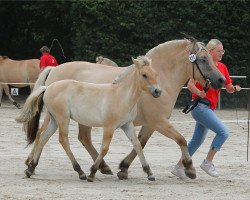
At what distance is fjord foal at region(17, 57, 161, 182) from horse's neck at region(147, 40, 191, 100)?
0.59 metres

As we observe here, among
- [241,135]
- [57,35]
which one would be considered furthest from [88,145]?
[57,35]

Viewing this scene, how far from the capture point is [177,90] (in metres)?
9.89

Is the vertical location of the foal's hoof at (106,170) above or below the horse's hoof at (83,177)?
below

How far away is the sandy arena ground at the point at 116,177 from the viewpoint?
8.36 m

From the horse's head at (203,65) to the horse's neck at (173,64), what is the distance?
157 mm

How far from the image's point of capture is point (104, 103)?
9445 mm

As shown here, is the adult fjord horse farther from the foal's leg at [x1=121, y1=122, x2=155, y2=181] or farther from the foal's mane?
the foal's mane

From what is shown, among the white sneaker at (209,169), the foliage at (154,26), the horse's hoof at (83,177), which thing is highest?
the white sneaker at (209,169)

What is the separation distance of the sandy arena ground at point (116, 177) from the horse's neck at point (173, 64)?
125cm

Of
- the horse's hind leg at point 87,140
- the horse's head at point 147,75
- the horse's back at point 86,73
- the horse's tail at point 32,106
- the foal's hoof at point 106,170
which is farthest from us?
the horse's hind leg at point 87,140

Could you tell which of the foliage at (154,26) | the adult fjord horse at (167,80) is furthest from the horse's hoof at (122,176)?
the foliage at (154,26)

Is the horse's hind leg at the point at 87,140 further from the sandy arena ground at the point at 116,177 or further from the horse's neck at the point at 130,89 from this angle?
the horse's neck at the point at 130,89

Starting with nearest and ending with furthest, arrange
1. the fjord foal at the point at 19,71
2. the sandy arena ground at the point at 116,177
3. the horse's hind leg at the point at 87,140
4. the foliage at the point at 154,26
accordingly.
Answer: the sandy arena ground at the point at 116,177
the horse's hind leg at the point at 87,140
the foliage at the point at 154,26
the fjord foal at the point at 19,71

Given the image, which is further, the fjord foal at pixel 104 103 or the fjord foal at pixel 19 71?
the fjord foal at pixel 19 71
